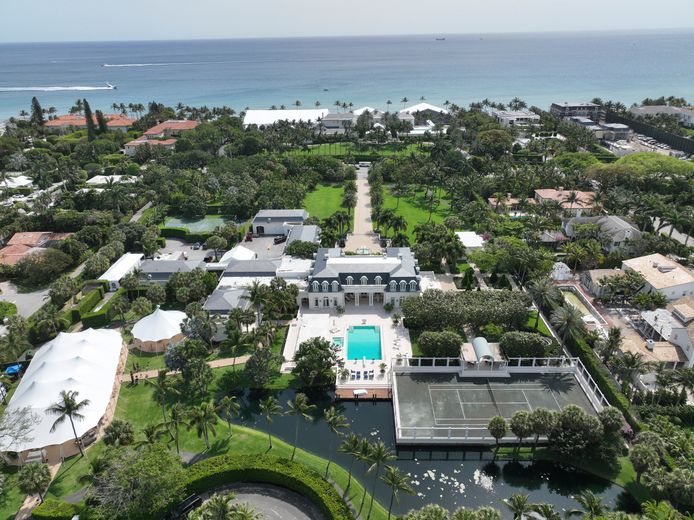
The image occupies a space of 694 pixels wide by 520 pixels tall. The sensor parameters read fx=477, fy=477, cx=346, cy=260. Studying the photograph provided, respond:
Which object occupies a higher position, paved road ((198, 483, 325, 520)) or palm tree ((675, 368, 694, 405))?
palm tree ((675, 368, 694, 405))

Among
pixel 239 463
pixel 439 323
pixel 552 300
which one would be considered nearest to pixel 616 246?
pixel 552 300

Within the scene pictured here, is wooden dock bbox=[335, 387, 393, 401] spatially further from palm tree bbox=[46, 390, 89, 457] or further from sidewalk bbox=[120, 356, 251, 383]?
palm tree bbox=[46, 390, 89, 457]

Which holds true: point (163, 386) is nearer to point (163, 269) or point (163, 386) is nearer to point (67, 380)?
point (67, 380)

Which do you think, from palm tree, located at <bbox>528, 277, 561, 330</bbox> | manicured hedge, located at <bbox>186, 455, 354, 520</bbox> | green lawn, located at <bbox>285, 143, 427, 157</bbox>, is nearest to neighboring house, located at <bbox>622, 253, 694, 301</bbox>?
palm tree, located at <bbox>528, 277, 561, 330</bbox>

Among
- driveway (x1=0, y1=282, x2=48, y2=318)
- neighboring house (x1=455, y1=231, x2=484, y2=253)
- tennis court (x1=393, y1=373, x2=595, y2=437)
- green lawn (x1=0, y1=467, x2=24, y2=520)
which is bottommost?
driveway (x1=0, y1=282, x2=48, y2=318)

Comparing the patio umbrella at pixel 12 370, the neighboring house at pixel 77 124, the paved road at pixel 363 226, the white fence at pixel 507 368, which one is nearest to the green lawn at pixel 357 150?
the paved road at pixel 363 226

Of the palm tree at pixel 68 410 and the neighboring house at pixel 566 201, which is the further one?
the neighboring house at pixel 566 201

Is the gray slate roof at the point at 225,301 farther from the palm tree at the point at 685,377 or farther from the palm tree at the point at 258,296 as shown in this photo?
the palm tree at the point at 685,377
